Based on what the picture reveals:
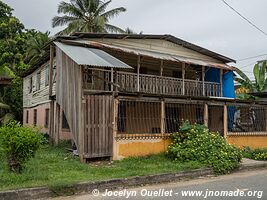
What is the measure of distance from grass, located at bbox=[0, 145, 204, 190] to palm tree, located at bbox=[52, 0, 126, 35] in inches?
793

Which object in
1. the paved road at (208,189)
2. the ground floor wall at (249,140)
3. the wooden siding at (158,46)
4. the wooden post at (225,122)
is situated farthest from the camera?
the wooden siding at (158,46)

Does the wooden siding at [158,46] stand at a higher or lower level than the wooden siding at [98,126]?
higher

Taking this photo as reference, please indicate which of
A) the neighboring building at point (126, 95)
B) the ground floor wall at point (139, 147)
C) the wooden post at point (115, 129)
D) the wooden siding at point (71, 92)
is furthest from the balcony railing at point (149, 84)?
the ground floor wall at point (139, 147)

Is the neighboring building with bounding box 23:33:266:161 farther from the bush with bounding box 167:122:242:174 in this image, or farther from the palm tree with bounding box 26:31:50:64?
the palm tree with bounding box 26:31:50:64

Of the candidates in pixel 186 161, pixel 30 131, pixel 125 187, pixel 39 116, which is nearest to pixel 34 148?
pixel 30 131

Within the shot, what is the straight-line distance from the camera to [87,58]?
12.9 metres

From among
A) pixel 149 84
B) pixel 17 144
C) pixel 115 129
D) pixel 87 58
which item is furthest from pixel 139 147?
pixel 17 144

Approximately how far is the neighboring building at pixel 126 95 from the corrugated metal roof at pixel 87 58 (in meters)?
0.03

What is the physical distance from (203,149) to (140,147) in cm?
233

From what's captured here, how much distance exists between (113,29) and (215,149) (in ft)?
74.5

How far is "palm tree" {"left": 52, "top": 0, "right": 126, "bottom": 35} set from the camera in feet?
106

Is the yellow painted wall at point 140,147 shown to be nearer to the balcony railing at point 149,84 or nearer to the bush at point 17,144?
the balcony railing at point 149,84

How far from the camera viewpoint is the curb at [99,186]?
794cm

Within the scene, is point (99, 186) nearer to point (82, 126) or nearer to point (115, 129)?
point (82, 126)
